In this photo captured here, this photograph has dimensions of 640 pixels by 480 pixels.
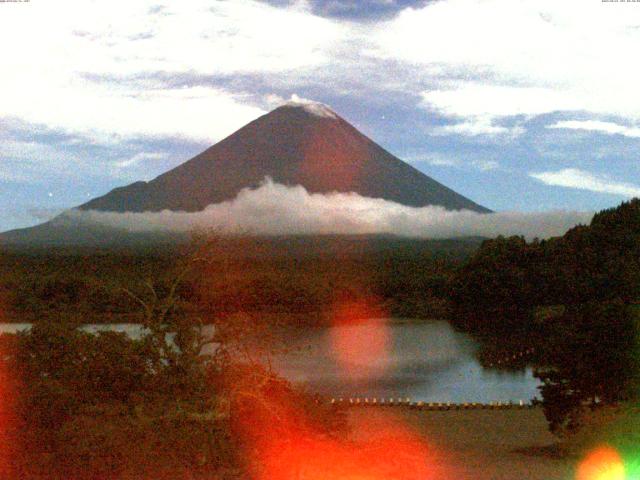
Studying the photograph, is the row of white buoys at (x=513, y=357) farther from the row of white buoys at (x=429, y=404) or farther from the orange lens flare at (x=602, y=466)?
the orange lens flare at (x=602, y=466)

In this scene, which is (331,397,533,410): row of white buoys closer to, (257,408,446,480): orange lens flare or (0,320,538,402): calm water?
(0,320,538,402): calm water

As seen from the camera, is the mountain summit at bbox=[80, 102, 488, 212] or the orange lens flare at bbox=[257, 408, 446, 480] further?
the mountain summit at bbox=[80, 102, 488, 212]

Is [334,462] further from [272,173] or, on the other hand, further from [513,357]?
[272,173]

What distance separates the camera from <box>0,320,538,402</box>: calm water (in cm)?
2122

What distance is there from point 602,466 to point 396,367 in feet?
54.7

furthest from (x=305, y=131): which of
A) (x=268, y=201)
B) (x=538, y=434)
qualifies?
(x=538, y=434)

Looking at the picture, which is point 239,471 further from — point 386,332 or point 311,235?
point 311,235

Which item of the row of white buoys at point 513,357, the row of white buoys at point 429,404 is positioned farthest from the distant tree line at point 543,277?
the row of white buoys at point 429,404

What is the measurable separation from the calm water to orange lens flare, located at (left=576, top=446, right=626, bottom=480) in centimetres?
584

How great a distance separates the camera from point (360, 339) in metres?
35.8

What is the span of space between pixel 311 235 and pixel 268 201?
5421 millimetres

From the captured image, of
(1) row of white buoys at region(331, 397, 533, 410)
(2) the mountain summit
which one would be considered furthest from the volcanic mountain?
(1) row of white buoys at region(331, 397, 533, 410)

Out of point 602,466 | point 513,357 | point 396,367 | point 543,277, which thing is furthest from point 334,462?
point 543,277

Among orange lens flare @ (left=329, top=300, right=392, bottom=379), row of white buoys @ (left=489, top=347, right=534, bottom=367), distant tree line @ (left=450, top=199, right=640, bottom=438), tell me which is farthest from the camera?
distant tree line @ (left=450, top=199, right=640, bottom=438)
